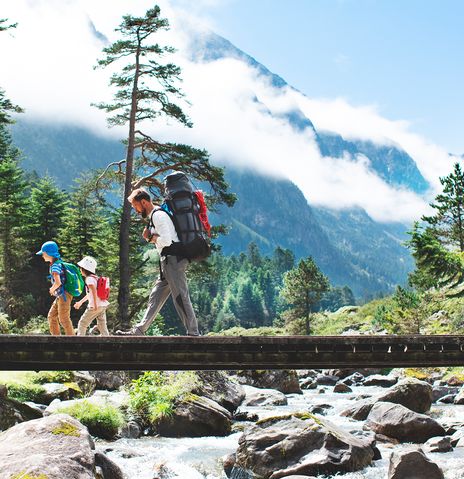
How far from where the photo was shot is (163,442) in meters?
15.0

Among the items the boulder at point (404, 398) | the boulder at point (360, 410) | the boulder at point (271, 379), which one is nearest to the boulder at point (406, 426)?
the boulder at point (360, 410)

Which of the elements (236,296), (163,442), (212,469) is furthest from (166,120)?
(236,296)

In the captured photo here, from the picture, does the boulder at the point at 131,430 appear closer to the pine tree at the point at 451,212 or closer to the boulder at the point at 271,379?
the boulder at the point at 271,379

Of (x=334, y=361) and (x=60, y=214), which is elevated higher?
(x=60, y=214)

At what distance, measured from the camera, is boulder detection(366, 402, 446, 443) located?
612 inches

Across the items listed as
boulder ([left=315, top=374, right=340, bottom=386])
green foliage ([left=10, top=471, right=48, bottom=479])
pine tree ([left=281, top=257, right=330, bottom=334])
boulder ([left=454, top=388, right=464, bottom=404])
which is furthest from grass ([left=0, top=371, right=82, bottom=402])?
pine tree ([left=281, top=257, right=330, bottom=334])

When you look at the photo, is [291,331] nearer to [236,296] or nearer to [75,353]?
[75,353]

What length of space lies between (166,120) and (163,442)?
685 inches

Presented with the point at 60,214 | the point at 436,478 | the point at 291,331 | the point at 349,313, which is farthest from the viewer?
the point at 349,313

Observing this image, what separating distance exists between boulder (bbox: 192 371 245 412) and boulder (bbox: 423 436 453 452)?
731 centimetres

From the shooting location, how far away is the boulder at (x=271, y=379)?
29.8m

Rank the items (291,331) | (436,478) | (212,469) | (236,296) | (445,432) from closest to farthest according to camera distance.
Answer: (436,478)
(212,469)
(445,432)
(291,331)
(236,296)

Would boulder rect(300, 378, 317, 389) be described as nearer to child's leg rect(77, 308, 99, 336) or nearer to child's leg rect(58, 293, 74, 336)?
child's leg rect(77, 308, 99, 336)

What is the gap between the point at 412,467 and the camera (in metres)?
10.9
